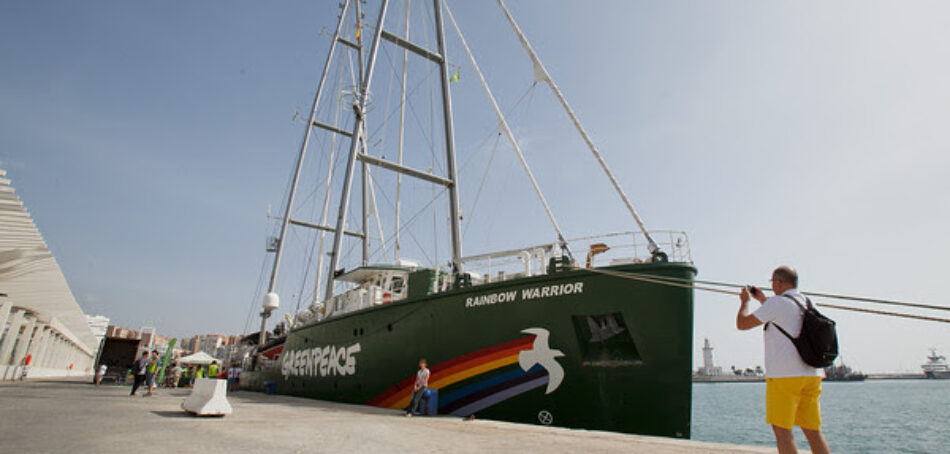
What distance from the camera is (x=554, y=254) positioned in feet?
31.4

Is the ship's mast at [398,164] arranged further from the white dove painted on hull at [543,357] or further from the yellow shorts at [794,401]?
the yellow shorts at [794,401]

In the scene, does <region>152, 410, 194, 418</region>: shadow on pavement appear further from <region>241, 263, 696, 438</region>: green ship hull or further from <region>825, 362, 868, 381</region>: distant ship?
<region>825, 362, 868, 381</region>: distant ship

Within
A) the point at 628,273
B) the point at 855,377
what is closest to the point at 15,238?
the point at 628,273

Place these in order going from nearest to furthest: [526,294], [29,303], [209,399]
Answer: [209,399] → [526,294] → [29,303]

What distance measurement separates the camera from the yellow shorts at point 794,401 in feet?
10.8

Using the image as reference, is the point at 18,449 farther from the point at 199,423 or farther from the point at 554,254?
the point at 554,254

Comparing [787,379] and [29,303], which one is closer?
[787,379]

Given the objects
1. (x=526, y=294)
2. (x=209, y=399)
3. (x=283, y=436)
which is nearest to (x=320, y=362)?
(x=209, y=399)

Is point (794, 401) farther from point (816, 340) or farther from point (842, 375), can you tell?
point (842, 375)

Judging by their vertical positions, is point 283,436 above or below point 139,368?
above

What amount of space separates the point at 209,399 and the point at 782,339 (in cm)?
797

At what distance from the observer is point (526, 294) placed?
9.37 m

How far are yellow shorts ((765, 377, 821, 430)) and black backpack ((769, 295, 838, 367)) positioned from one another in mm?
160

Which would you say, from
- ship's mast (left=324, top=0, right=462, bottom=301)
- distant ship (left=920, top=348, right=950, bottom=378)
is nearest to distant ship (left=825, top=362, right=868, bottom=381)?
distant ship (left=920, top=348, right=950, bottom=378)
